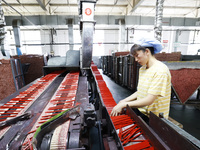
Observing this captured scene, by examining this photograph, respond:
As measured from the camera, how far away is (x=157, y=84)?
3.68 feet

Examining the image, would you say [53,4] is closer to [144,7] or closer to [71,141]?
[144,7]

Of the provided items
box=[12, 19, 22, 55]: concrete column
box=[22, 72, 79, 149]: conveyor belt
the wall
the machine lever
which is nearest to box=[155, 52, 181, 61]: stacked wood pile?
box=[22, 72, 79, 149]: conveyor belt

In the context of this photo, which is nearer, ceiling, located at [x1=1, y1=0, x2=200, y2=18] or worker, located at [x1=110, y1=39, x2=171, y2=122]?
worker, located at [x1=110, y1=39, x2=171, y2=122]

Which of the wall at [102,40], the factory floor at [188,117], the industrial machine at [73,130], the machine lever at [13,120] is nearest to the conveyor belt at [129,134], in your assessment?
the industrial machine at [73,130]

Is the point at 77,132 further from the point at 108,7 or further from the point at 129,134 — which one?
the point at 108,7

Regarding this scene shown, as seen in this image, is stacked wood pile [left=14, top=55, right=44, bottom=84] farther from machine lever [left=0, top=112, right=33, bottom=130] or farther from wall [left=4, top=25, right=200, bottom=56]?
wall [left=4, top=25, right=200, bottom=56]

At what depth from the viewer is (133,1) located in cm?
874

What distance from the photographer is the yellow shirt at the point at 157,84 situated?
3.67ft

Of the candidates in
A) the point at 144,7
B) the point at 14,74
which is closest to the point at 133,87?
the point at 14,74

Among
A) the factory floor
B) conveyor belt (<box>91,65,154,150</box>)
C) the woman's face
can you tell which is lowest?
the factory floor

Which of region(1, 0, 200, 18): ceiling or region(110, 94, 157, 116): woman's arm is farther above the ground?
region(1, 0, 200, 18): ceiling

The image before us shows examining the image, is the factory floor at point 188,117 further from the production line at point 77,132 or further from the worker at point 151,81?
the production line at point 77,132

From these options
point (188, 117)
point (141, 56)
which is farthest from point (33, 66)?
point (188, 117)

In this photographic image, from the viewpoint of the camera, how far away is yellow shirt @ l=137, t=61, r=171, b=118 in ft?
3.67
